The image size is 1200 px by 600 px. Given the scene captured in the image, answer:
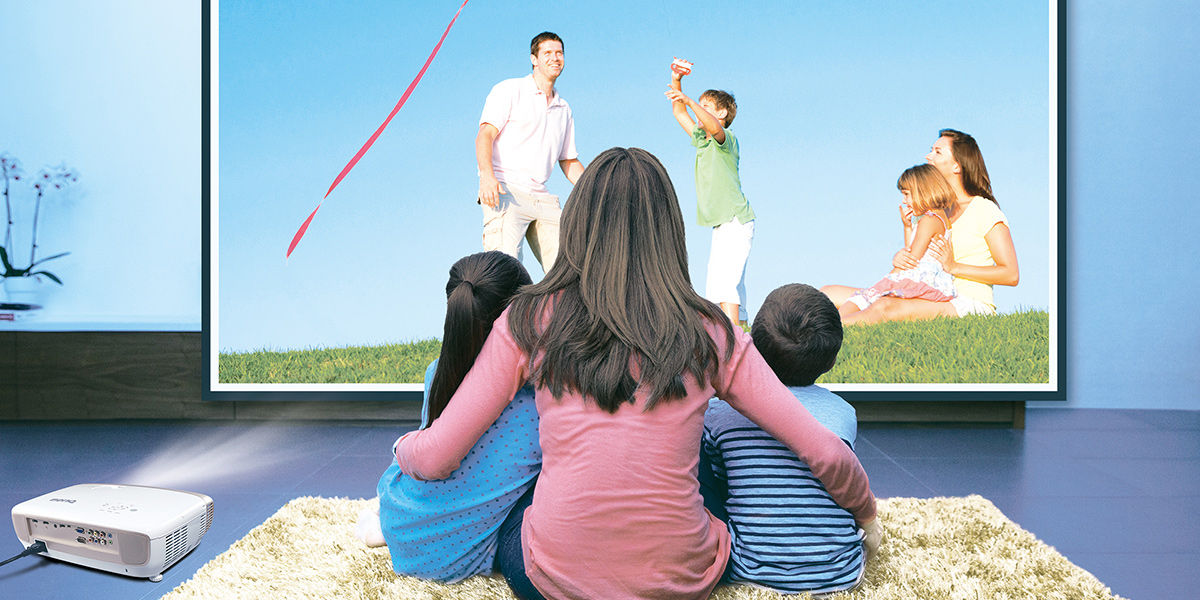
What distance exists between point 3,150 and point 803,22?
11.8 ft

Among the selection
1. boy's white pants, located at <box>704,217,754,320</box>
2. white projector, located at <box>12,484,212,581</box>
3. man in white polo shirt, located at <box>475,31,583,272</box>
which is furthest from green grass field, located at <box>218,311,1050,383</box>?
white projector, located at <box>12,484,212,581</box>

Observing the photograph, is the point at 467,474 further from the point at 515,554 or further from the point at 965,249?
the point at 965,249

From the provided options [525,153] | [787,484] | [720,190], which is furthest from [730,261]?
Answer: [787,484]

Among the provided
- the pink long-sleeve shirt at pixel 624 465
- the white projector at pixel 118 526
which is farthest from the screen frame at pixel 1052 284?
the pink long-sleeve shirt at pixel 624 465

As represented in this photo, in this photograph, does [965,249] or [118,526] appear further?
[965,249]

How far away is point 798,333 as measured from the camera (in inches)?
64.9

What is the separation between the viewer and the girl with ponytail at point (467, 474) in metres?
1.53

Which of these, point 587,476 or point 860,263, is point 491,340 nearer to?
point 587,476

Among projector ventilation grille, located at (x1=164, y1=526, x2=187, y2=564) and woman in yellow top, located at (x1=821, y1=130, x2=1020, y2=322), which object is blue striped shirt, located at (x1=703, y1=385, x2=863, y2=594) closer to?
projector ventilation grille, located at (x1=164, y1=526, x2=187, y2=564)

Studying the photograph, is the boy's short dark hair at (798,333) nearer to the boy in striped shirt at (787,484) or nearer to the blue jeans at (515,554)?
the boy in striped shirt at (787,484)

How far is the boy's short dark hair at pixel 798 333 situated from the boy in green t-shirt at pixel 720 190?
213 cm

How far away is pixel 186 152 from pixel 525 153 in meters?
1.55

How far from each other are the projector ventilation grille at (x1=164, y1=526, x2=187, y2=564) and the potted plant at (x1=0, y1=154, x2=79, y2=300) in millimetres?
2774

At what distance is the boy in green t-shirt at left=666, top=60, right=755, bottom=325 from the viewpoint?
150 inches
